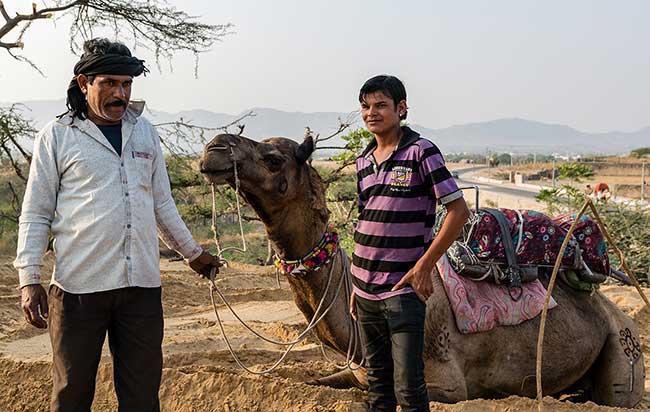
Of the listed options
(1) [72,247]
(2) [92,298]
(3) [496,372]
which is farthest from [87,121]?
(3) [496,372]

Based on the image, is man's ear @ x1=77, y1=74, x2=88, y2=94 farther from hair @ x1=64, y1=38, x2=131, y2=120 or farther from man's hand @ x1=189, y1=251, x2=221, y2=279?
man's hand @ x1=189, y1=251, x2=221, y2=279

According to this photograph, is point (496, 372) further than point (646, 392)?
No

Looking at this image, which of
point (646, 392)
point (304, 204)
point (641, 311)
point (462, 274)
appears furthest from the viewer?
point (641, 311)

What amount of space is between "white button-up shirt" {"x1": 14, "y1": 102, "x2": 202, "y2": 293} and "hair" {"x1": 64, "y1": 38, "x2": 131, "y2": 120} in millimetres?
55

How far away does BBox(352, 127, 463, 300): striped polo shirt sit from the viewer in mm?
3145

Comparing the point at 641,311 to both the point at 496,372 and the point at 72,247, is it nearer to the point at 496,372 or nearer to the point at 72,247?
the point at 496,372

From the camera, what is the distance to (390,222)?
3207 millimetres

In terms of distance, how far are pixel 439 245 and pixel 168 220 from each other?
1.35 meters

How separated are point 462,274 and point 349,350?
3.11ft

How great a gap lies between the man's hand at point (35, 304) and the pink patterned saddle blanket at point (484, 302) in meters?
2.49

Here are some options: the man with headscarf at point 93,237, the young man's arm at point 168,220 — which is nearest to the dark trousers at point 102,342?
the man with headscarf at point 93,237

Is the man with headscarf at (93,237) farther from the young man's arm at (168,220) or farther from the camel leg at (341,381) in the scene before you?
the camel leg at (341,381)

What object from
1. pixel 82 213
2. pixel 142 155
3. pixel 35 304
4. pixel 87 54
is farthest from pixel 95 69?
pixel 35 304

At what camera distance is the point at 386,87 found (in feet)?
10.8
